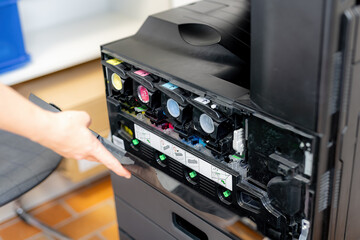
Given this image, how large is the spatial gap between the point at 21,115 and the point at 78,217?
111 centimetres

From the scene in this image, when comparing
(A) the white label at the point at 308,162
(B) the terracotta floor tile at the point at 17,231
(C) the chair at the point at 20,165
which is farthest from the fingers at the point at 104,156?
(B) the terracotta floor tile at the point at 17,231

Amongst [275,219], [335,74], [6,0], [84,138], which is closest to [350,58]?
[335,74]

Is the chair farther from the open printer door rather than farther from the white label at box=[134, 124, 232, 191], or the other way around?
the white label at box=[134, 124, 232, 191]

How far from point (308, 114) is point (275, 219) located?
212mm

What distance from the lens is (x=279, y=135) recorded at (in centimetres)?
67

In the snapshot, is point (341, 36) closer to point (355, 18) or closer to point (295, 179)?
point (355, 18)

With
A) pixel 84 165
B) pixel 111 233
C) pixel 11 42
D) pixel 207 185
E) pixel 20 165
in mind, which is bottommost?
pixel 111 233

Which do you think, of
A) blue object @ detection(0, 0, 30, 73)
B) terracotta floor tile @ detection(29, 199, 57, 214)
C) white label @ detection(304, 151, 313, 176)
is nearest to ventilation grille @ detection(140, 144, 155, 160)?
white label @ detection(304, 151, 313, 176)

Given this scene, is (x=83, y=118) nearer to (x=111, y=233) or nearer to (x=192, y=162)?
(x=192, y=162)

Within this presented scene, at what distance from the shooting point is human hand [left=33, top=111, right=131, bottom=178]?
26.5 inches

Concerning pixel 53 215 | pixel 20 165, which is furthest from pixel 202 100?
pixel 53 215

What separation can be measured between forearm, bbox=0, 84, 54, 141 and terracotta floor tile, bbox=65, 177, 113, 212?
3.68ft

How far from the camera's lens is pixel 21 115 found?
66 cm

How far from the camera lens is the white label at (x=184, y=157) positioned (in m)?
0.81
